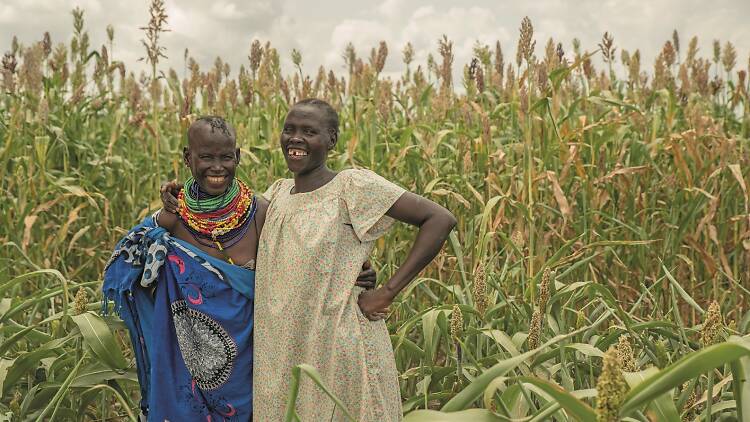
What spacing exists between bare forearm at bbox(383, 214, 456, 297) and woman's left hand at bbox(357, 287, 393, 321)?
0.06 ft

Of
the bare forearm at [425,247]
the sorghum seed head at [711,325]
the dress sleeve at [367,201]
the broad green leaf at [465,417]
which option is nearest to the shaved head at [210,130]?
the dress sleeve at [367,201]

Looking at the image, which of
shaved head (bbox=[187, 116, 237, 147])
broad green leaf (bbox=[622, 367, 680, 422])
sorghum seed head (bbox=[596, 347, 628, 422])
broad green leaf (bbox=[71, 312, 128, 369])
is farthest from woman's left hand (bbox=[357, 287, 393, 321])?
sorghum seed head (bbox=[596, 347, 628, 422])

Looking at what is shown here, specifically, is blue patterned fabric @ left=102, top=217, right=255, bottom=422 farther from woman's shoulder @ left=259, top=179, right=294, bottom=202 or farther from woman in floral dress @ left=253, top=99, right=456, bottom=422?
woman's shoulder @ left=259, top=179, right=294, bottom=202

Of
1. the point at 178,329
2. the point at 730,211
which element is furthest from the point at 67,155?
the point at 730,211

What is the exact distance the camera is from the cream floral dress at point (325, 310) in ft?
6.07

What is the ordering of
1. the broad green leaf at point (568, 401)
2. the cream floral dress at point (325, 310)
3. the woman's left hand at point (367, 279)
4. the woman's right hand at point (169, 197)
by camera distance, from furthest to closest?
the woman's right hand at point (169, 197) → the woman's left hand at point (367, 279) → the cream floral dress at point (325, 310) → the broad green leaf at point (568, 401)

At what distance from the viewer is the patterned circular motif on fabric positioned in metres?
2.02

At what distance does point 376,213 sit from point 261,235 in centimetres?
35

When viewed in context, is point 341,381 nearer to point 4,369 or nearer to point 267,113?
point 4,369

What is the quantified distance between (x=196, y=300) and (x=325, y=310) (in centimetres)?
40

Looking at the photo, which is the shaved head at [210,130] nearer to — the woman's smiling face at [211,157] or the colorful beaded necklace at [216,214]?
the woman's smiling face at [211,157]

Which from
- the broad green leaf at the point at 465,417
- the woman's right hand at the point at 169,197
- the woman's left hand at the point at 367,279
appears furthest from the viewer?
the woman's right hand at the point at 169,197

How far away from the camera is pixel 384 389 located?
1.88 meters

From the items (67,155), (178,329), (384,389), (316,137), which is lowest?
(384,389)
